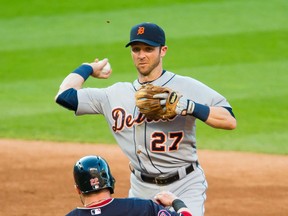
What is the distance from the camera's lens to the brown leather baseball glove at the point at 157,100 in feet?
19.0

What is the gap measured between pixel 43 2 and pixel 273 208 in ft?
35.3

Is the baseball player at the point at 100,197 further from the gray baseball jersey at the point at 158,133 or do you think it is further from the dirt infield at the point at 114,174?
the dirt infield at the point at 114,174

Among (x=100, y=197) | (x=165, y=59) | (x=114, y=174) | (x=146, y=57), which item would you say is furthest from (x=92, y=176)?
(x=165, y=59)

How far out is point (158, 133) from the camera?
617 centimetres

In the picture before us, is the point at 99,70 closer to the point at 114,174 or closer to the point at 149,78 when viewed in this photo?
the point at 149,78

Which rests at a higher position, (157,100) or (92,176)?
(157,100)

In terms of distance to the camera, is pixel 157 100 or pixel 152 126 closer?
pixel 157 100

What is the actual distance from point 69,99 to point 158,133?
73cm

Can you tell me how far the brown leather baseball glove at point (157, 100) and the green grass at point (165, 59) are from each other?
5.40m

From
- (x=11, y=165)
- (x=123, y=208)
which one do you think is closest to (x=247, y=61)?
(x=11, y=165)

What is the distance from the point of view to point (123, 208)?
480 centimetres

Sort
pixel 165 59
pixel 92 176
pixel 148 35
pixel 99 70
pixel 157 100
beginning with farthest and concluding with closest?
1. pixel 165 59
2. pixel 99 70
3. pixel 148 35
4. pixel 157 100
5. pixel 92 176

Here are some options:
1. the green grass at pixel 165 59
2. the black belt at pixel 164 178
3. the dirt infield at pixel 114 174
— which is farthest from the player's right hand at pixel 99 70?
the green grass at pixel 165 59

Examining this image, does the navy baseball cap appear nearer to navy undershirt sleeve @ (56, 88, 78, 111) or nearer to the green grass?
navy undershirt sleeve @ (56, 88, 78, 111)
